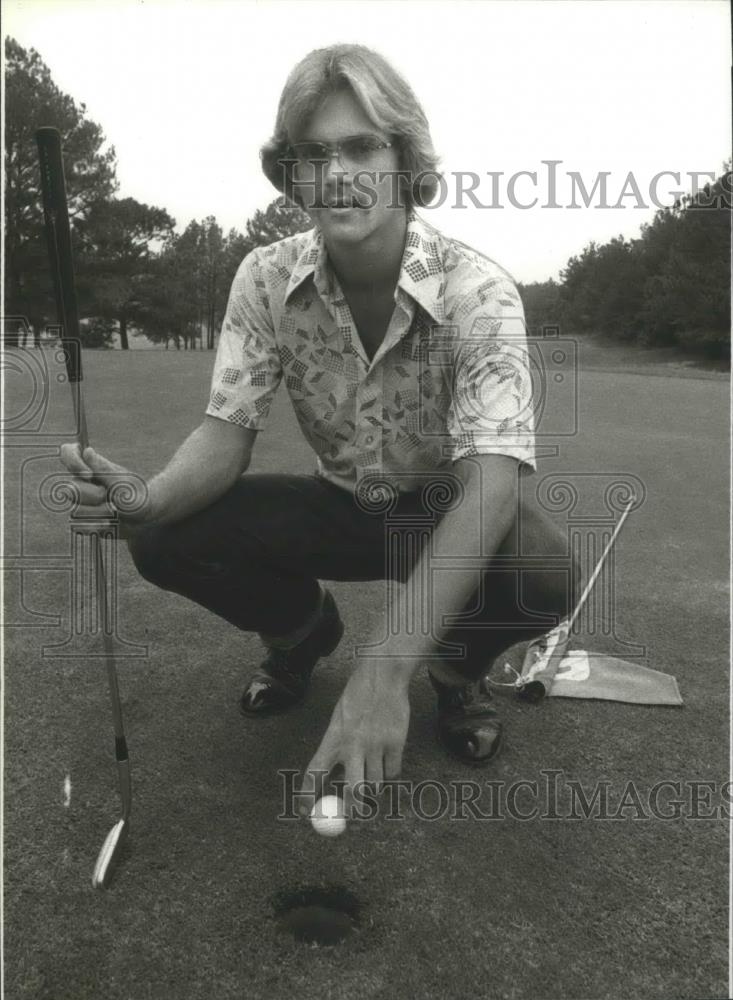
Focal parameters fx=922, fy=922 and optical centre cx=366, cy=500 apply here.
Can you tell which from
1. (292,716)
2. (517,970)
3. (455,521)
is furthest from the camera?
(292,716)

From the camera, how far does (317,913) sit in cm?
164

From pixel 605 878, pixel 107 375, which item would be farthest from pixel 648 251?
pixel 605 878

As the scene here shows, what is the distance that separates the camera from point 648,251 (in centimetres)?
1251

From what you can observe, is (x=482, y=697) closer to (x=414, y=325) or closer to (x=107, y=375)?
(x=414, y=325)

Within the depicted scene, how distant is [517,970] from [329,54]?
1.82 metres

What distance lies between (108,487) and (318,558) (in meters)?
0.74

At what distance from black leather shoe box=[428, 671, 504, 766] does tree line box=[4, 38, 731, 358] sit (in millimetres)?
4813

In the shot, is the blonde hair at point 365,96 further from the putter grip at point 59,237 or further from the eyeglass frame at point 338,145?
the putter grip at point 59,237

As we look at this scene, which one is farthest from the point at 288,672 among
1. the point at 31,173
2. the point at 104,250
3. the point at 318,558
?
the point at 104,250

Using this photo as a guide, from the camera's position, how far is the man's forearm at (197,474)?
218cm

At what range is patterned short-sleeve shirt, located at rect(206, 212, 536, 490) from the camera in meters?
2.07

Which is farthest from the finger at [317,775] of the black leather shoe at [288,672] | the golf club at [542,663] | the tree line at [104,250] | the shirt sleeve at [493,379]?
the tree line at [104,250]

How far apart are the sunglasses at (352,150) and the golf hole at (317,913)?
1.49 meters

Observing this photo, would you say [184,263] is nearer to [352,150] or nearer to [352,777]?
[352,150]
